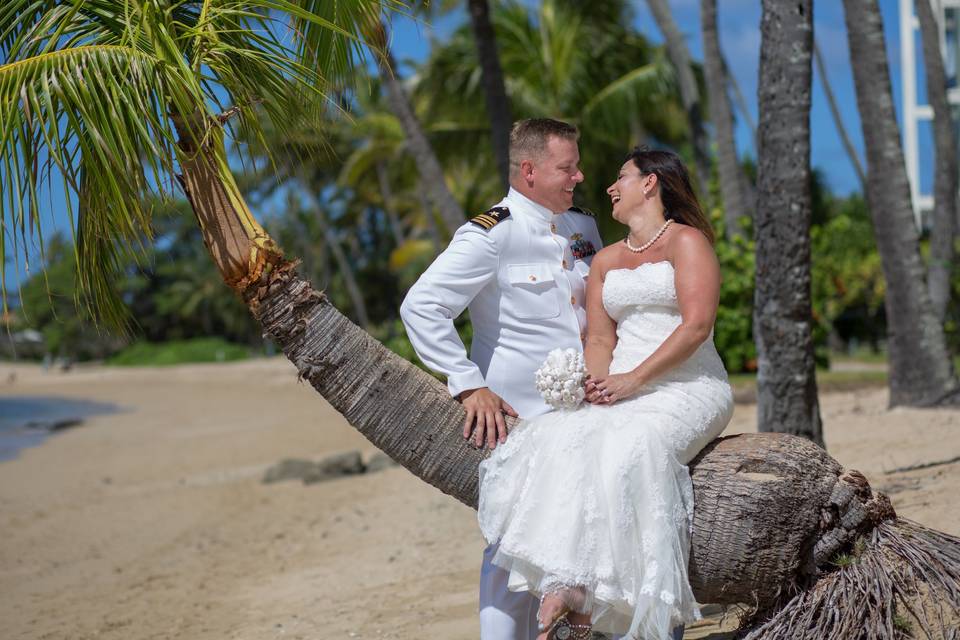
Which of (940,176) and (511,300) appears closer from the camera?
(511,300)

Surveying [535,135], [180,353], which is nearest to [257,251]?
[535,135]

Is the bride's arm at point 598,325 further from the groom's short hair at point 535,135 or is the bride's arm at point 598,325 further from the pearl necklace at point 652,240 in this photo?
the groom's short hair at point 535,135

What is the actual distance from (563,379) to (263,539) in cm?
662

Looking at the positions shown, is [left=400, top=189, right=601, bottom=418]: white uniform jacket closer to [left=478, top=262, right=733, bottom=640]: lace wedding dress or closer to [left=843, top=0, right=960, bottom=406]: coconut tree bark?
[left=478, top=262, right=733, bottom=640]: lace wedding dress

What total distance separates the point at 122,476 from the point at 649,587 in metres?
13.5

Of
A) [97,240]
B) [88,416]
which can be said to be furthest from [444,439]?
[88,416]

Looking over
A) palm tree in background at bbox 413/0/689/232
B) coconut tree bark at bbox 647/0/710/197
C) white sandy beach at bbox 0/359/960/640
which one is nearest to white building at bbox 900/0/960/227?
palm tree in background at bbox 413/0/689/232

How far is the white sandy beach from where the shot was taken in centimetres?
599

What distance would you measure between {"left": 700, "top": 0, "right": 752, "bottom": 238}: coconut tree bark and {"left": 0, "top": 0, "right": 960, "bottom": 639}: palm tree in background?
9.59 meters

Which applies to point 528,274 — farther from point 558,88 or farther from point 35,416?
point 35,416

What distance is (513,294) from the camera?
4008 millimetres

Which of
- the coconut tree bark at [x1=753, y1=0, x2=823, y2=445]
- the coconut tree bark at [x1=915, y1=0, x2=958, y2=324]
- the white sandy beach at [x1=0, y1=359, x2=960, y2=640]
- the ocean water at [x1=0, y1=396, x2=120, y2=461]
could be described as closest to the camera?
the white sandy beach at [x1=0, y1=359, x2=960, y2=640]

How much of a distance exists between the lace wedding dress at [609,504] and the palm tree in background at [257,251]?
0.23 metres

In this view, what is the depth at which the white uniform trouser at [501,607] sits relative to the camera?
377cm
